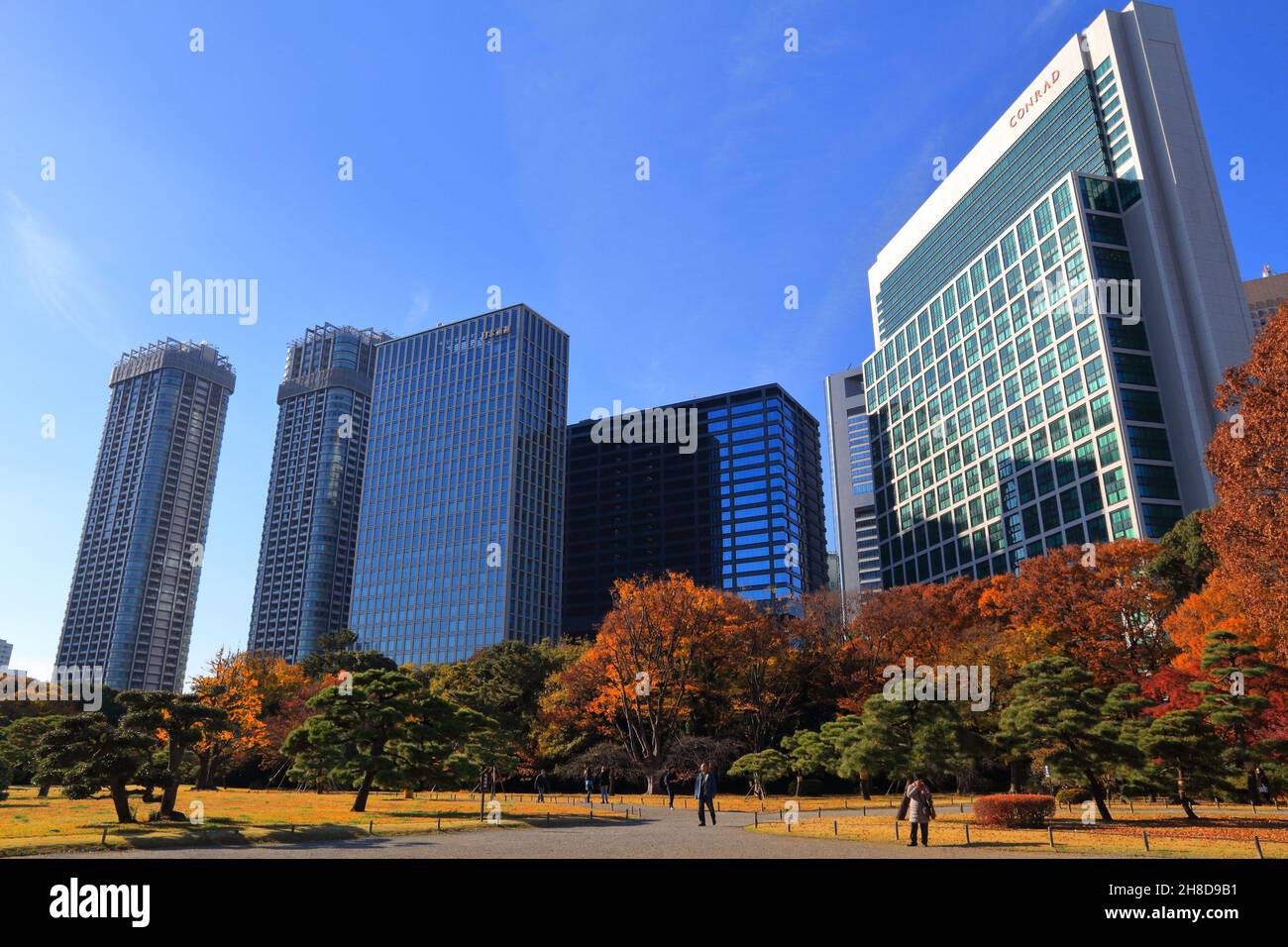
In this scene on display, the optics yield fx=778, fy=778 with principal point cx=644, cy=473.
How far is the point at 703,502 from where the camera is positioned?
564ft

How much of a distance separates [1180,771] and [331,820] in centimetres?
2798

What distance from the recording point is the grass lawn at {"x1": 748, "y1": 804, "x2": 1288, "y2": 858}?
56.0 feet

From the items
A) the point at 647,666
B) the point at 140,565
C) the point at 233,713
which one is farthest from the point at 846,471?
the point at 140,565

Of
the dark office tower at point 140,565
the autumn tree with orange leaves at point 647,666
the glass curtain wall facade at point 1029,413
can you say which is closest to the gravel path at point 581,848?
the autumn tree with orange leaves at point 647,666

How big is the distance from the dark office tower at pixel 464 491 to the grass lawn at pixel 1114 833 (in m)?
127

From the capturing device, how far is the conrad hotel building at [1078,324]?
274ft

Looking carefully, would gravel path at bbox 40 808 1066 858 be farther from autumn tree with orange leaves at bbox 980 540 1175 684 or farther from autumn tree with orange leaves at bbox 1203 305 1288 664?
autumn tree with orange leaves at bbox 980 540 1175 684

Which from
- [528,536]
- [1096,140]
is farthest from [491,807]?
[528,536]

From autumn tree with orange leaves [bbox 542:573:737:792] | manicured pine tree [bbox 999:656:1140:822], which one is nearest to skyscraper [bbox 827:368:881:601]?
autumn tree with orange leaves [bbox 542:573:737:792]

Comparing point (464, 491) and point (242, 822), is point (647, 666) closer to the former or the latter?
point (242, 822)

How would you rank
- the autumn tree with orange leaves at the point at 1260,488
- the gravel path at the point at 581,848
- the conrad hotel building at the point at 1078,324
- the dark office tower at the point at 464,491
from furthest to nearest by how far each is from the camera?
the dark office tower at the point at 464,491, the conrad hotel building at the point at 1078,324, the autumn tree with orange leaves at the point at 1260,488, the gravel path at the point at 581,848

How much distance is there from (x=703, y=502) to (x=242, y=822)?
152 meters

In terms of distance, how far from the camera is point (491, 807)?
28.4 meters

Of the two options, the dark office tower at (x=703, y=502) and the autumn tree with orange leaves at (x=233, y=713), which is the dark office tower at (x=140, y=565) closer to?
the dark office tower at (x=703, y=502)
